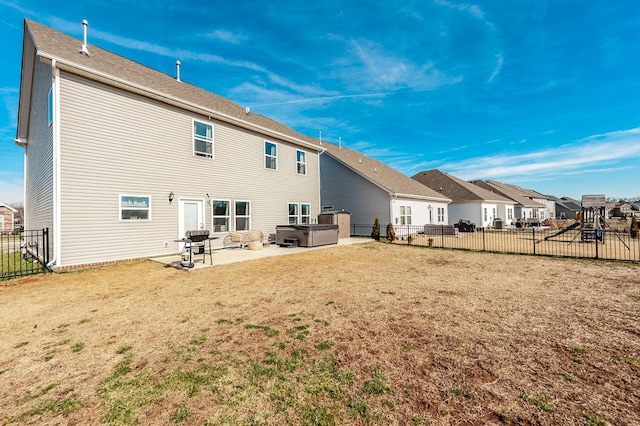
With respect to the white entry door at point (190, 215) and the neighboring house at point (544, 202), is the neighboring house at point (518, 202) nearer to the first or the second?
the neighboring house at point (544, 202)

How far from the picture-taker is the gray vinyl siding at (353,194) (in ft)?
67.0

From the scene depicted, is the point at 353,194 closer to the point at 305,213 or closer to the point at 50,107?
the point at 305,213

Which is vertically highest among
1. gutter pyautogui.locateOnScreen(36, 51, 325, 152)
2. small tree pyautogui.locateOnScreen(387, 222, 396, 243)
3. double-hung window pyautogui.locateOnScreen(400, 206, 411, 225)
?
gutter pyautogui.locateOnScreen(36, 51, 325, 152)

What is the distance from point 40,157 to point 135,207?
5.62 meters

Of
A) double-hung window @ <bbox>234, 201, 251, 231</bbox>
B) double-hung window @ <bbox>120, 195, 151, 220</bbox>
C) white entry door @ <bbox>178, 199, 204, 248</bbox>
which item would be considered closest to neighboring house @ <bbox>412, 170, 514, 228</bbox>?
double-hung window @ <bbox>234, 201, 251, 231</bbox>

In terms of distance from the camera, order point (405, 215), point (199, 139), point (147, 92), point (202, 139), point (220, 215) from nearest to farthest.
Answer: point (147, 92)
point (199, 139)
point (202, 139)
point (220, 215)
point (405, 215)

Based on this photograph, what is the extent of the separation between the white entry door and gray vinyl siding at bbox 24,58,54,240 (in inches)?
159

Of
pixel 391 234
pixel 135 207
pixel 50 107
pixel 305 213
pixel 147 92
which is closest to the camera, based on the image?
pixel 50 107

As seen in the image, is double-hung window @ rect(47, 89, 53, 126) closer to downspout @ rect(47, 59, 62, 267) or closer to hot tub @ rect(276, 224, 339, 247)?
downspout @ rect(47, 59, 62, 267)

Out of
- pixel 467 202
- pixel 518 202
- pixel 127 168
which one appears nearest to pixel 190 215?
pixel 127 168

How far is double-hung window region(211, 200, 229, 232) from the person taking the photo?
42.1ft

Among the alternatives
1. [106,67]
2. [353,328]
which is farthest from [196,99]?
[353,328]

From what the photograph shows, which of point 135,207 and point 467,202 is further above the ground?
A: point 467,202

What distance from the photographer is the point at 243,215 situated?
14.2 metres
